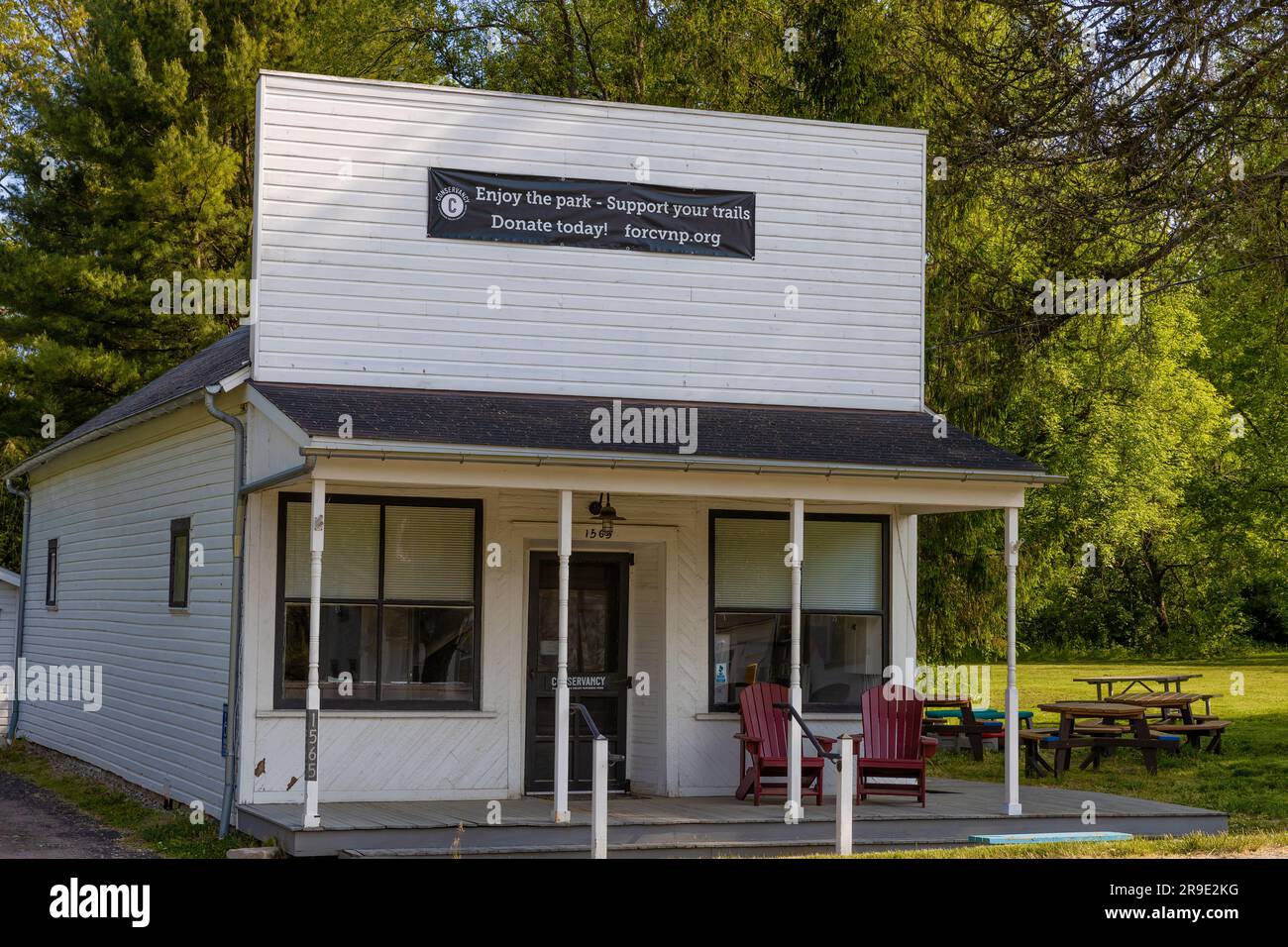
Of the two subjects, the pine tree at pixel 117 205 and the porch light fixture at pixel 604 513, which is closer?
the porch light fixture at pixel 604 513

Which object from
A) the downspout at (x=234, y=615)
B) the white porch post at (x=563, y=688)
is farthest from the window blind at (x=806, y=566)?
the downspout at (x=234, y=615)

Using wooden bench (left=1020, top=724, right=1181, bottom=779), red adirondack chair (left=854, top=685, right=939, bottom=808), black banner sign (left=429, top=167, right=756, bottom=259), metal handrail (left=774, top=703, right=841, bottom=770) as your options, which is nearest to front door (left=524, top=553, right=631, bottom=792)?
metal handrail (left=774, top=703, right=841, bottom=770)

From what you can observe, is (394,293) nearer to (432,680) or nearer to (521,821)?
(432,680)

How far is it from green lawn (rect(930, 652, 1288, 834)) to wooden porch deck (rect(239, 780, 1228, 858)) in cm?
139

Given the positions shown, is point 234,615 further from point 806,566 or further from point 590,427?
point 806,566

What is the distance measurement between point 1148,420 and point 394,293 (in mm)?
27789

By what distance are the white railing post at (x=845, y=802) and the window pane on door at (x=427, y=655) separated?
373 centimetres

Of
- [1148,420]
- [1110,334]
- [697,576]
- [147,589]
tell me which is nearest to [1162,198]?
[697,576]

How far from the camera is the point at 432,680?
13.2 metres

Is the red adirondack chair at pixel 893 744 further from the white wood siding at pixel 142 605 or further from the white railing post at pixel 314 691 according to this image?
the white wood siding at pixel 142 605

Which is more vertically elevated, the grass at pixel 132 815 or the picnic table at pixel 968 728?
the picnic table at pixel 968 728

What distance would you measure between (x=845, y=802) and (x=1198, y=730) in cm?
1030

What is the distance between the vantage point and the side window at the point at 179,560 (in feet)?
48.2

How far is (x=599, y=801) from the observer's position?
10508 millimetres
